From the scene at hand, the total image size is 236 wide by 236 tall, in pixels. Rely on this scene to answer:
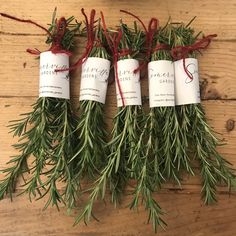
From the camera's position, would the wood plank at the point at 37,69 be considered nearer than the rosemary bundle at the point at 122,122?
No

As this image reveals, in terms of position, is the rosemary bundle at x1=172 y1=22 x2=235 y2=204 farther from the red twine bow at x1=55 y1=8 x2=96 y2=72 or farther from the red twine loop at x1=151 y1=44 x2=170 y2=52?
the red twine bow at x1=55 y1=8 x2=96 y2=72

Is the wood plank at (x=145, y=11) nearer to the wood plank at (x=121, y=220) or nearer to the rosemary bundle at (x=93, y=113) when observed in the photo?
the rosemary bundle at (x=93, y=113)

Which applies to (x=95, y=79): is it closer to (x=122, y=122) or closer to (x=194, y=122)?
(x=122, y=122)

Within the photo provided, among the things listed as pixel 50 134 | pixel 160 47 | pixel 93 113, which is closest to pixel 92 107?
pixel 93 113

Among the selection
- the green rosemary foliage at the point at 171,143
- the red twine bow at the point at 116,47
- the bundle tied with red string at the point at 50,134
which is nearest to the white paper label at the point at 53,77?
the bundle tied with red string at the point at 50,134

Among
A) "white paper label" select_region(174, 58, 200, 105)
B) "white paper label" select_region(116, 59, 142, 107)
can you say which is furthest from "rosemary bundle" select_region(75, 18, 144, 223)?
"white paper label" select_region(174, 58, 200, 105)
